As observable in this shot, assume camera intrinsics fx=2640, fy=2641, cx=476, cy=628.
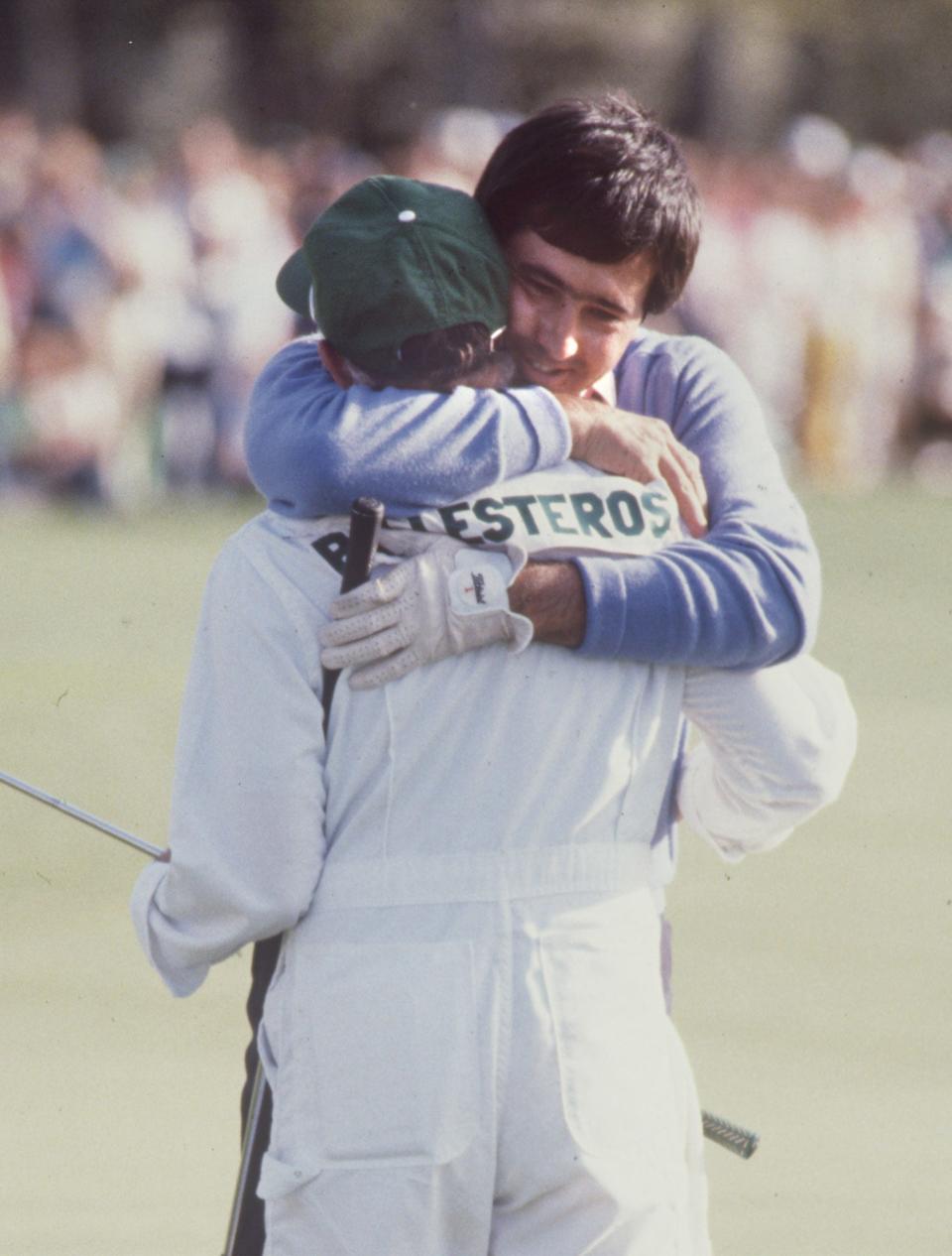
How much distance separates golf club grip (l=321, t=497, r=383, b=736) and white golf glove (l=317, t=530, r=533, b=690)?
15 mm

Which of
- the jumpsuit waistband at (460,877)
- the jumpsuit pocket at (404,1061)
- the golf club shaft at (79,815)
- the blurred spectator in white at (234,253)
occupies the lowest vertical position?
the blurred spectator in white at (234,253)

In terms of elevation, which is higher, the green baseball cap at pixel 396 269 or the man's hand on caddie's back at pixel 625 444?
the green baseball cap at pixel 396 269

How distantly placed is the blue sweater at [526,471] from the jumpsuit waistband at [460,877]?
0.20m

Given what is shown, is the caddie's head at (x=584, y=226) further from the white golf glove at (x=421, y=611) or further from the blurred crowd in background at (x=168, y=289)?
the blurred crowd in background at (x=168, y=289)

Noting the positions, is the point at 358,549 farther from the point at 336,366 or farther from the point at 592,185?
the point at 592,185

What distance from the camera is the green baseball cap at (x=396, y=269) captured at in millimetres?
2385

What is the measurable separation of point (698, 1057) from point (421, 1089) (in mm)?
3221

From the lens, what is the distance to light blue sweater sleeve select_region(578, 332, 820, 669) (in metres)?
2.44

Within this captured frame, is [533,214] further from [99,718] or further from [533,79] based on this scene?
[533,79]

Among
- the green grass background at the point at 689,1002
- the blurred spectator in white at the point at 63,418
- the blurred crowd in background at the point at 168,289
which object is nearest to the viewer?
the green grass background at the point at 689,1002

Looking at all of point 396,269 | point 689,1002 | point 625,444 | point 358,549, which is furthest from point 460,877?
point 689,1002

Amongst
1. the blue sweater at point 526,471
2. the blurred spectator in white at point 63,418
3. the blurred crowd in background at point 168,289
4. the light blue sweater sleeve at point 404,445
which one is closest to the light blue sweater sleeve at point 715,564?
the blue sweater at point 526,471

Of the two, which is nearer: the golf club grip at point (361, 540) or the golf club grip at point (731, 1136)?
the golf club grip at point (361, 540)

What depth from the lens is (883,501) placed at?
1677 cm
